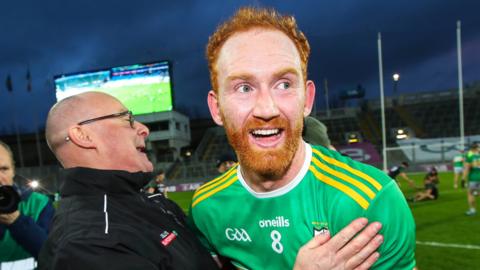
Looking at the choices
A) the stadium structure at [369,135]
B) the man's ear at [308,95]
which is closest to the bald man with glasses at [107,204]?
the man's ear at [308,95]

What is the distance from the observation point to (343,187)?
1911mm

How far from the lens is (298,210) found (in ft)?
6.64

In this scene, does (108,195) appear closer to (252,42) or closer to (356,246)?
(252,42)

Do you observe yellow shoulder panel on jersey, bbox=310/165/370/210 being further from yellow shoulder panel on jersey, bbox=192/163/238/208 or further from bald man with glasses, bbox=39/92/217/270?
bald man with glasses, bbox=39/92/217/270

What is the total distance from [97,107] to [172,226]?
1.07 metres

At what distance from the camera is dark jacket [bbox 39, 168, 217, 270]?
190 cm

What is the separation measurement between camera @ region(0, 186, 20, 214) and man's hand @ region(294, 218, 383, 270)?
87.9 inches

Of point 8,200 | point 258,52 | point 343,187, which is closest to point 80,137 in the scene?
point 8,200

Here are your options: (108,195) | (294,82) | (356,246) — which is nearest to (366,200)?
(356,246)

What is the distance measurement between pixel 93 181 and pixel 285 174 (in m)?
1.24

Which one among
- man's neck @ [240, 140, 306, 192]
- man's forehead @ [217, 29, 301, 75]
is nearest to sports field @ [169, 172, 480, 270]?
man's neck @ [240, 140, 306, 192]

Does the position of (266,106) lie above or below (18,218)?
above

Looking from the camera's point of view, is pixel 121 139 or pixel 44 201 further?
pixel 44 201

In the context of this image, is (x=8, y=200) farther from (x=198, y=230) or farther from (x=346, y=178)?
(x=346, y=178)
